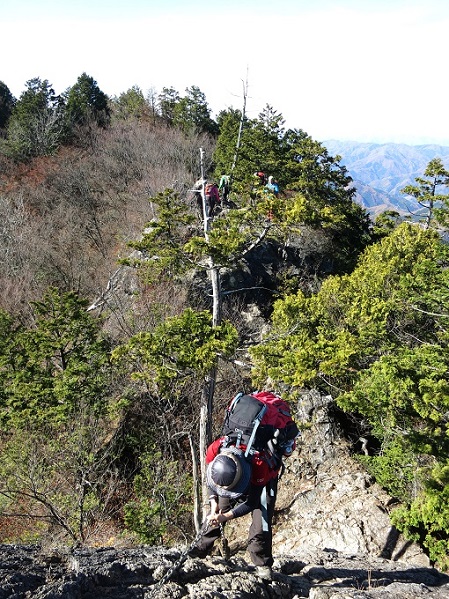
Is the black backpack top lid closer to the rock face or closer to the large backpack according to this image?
the large backpack

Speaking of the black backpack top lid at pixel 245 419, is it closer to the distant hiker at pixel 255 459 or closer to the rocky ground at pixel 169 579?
the distant hiker at pixel 255 459

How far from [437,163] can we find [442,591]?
18194mm

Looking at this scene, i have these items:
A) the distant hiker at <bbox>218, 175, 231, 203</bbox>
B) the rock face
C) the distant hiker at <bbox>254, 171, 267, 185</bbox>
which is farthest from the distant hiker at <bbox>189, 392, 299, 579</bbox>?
the distant hiker at <bbox>218, 175, 231, 203</bbox>

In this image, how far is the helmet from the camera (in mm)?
3750

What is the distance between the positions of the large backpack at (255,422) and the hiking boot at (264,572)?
3.84 ft

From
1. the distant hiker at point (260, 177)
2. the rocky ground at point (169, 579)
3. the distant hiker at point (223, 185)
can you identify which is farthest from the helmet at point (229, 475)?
the distant hiker at point (223, 185)

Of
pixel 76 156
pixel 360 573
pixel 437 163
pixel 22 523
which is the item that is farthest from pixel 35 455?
pixel 76 156

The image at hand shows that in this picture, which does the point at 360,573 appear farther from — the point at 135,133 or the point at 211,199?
the point at 135,133

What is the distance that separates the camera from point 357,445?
11.9 meters

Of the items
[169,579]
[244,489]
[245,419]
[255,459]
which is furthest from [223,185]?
[169,579]

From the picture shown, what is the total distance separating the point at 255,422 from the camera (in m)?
4.17

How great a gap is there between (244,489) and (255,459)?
0.48 m

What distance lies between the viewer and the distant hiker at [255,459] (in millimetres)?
3982

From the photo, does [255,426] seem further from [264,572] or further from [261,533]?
[264,572]
